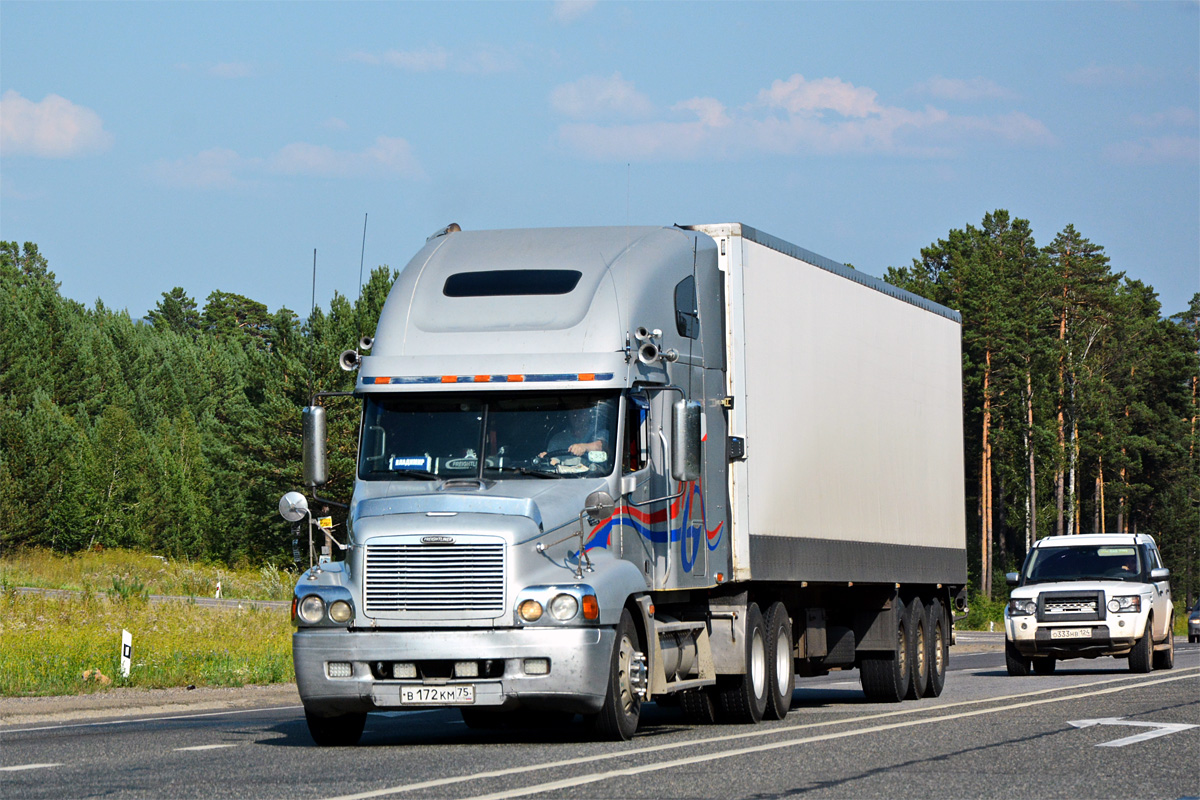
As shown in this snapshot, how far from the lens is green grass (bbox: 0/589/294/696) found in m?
23.5

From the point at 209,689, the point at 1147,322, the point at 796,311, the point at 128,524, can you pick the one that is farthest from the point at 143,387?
the point at 796,311

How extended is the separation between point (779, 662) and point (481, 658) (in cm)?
527

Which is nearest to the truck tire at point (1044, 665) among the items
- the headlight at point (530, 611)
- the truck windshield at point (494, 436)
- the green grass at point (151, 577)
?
the truck windshield at point (494, 436)

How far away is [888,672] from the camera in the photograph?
20.1 meters

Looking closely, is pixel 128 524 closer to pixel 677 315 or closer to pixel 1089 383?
pixel 1089 383

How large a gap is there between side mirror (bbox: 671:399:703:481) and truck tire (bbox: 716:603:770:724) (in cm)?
281

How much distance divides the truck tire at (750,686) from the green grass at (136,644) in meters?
9.77

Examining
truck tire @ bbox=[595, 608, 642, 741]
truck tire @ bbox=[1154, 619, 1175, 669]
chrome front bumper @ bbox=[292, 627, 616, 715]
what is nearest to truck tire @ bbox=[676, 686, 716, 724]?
truck tire @ bbox=[595, 608, 642, 741]

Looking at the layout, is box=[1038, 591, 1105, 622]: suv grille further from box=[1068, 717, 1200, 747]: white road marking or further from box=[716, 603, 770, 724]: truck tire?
box=[716, 603, 770, 724]: truck tire

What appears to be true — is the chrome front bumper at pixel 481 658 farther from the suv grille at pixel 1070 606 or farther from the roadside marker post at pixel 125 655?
the suv grille at pixel 1070 606

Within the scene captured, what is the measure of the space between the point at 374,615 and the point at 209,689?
11389 mm

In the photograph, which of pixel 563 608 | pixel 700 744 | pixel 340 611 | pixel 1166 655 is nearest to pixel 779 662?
pixel 700 744

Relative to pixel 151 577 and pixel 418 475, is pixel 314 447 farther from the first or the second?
pixel 151 577

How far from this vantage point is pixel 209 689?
77.4 feet
